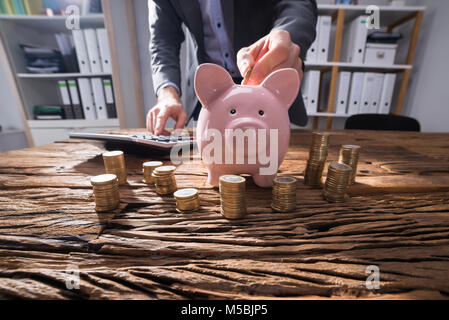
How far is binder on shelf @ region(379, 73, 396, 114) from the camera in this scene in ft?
6.64

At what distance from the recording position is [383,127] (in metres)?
1.60

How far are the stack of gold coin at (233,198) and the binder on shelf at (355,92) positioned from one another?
2.16 m

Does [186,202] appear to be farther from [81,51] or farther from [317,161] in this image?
[81,51]

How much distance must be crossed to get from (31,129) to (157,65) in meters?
1.71

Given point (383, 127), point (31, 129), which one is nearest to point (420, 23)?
point (383, 127)

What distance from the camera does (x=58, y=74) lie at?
198cm

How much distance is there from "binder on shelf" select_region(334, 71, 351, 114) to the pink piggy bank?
1.91m

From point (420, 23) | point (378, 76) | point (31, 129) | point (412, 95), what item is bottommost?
point (31, 129)

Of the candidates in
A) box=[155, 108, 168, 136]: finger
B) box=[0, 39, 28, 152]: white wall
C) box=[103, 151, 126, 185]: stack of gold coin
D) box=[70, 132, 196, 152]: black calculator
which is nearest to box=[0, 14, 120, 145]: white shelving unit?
box=[0, 39, 28, 152]: white wall

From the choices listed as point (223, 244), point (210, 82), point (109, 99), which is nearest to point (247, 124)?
point (210, 82)

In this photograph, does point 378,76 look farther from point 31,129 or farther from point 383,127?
point 31,129

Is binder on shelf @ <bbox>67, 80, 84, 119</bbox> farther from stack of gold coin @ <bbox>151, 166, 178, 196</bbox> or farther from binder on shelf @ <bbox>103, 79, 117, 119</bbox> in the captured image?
stack of gold coin @ <bbox>151, 166, 178, 196</bbox>

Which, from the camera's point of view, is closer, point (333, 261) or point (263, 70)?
point (333, 261)

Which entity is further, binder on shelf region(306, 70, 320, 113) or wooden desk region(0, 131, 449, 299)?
binder on shelf region(306, 70, 320, 113)
